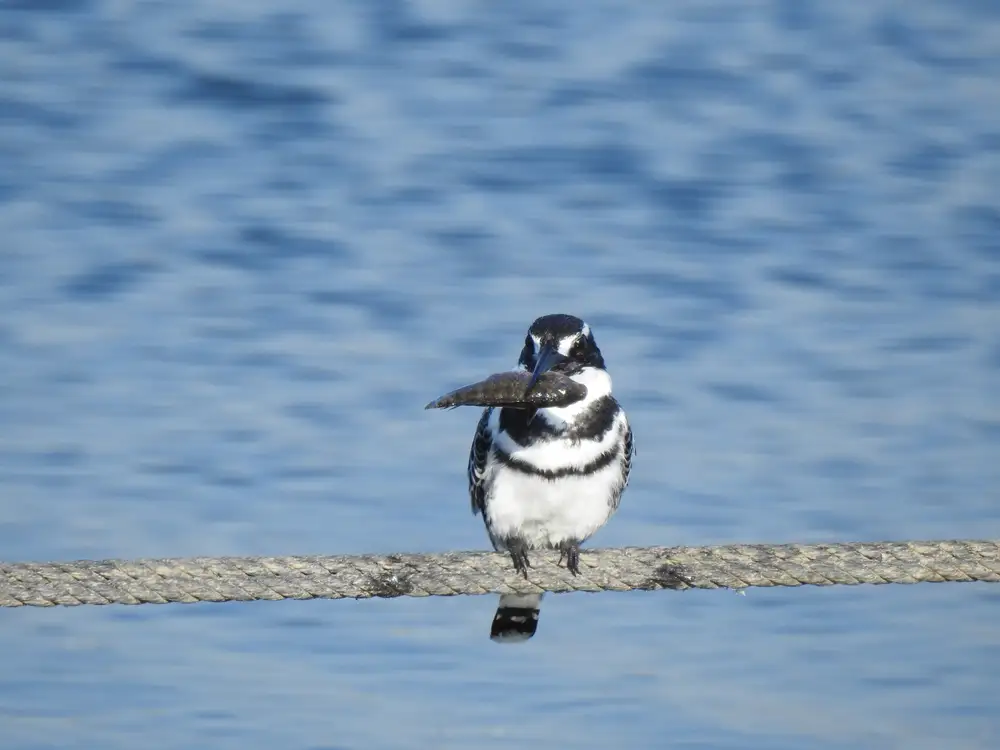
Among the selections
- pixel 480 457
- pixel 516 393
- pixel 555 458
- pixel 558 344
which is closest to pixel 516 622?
pixel 480 457

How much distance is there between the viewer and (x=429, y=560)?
3309 millimetres

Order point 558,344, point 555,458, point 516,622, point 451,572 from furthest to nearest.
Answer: point 516,622 < point 558,344 < point 555,458 < point 451,572

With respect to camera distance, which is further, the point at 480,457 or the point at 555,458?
the point at 480,457

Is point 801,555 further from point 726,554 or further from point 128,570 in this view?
point 128,570

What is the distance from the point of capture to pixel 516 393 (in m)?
3.66

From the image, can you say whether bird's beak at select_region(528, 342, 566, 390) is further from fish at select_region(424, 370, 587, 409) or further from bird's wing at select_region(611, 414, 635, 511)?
bird's wing at select_region(611, 414, 635, 511)

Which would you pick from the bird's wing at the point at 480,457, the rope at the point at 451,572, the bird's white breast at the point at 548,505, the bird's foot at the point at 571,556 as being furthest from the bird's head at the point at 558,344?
the rope at the point at 451,572

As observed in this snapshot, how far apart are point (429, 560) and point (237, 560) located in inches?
18.1

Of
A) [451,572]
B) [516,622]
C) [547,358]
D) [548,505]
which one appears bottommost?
[516,622]

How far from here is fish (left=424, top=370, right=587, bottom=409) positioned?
3457 millimetres

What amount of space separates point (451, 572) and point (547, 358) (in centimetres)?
103

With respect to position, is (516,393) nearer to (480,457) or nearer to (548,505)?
(548,505)

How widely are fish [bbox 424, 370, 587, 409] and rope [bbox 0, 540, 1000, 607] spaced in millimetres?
392

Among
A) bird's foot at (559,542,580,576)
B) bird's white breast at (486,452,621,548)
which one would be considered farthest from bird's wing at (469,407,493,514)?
bird's foot at (559,542,580,576)
